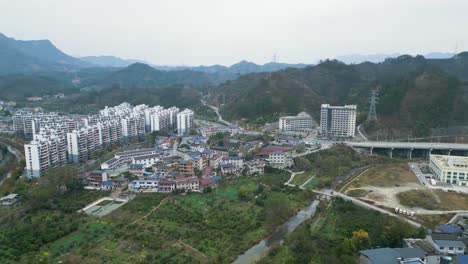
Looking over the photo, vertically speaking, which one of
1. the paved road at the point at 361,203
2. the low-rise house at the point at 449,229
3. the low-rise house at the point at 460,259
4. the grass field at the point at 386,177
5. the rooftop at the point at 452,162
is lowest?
the paved road at the point at 361,203

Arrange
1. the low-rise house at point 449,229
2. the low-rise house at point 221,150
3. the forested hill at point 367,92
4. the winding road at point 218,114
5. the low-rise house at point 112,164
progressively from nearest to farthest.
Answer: the low-rise house at point 449,229 < the low-rise house at point 112,164 < the low-rise house at point 221,150 < the forested hill at point 367,92 < the winding road at point 218,114

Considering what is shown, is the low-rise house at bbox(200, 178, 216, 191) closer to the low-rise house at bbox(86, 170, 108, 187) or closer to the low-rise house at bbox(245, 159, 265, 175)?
the low-rise house at bbox(245, 159, 265, 175)

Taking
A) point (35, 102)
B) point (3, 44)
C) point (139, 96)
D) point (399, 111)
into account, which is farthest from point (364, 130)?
point (3, 44)

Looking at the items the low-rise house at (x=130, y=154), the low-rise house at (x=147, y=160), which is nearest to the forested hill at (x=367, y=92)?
the low-rise house at (x=130, y=154)

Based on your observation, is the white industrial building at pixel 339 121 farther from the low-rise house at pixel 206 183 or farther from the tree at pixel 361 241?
the tree at pixel 361 241

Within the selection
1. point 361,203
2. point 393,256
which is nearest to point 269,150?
point 361,203

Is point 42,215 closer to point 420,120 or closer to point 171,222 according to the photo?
point 171,222

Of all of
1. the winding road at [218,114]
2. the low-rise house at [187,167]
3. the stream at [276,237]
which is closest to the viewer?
the stream at [276,237]

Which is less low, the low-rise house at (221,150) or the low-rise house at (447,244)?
the low-rise house at (221,150)
